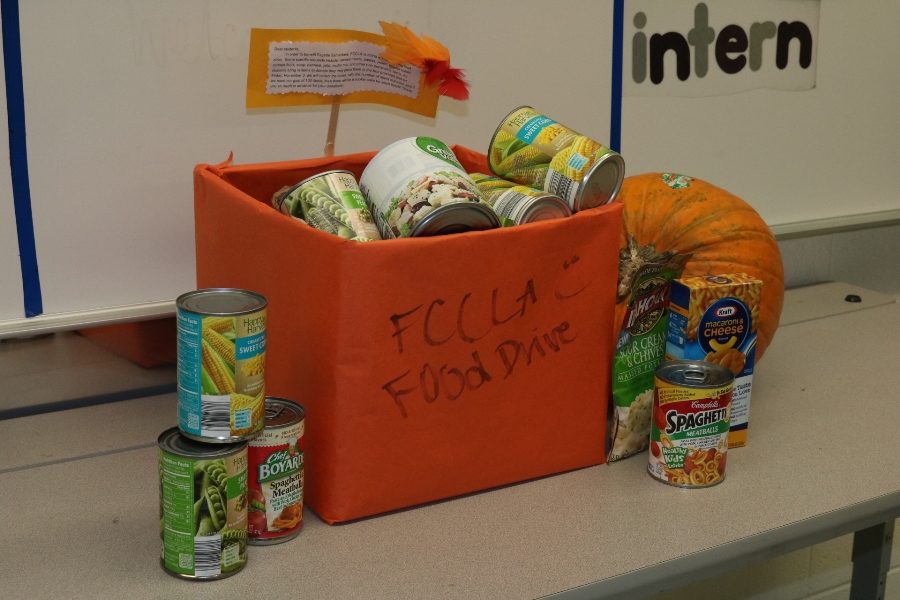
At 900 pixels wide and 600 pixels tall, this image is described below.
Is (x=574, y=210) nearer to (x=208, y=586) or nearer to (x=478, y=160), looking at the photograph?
(x=478, y=160)

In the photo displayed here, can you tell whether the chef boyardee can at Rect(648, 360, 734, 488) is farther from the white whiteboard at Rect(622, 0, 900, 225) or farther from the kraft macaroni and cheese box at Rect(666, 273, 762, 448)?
the white whiteboard at Rect(622, 0, 900, 225)

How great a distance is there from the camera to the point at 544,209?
3.27 ft

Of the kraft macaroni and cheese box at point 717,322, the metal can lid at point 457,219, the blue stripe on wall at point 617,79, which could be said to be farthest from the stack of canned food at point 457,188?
the blue stripe on wall at point 617,79

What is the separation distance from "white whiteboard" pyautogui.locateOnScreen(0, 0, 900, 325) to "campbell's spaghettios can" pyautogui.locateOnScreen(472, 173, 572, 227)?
369 millimetres

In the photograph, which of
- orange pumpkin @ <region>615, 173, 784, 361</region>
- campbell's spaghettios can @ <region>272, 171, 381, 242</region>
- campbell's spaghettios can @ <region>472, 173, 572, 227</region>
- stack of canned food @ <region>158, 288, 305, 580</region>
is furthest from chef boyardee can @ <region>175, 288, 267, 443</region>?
orange pumpkin @ <region>615, 173, 784, 361</region>

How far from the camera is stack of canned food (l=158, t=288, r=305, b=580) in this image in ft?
2.71

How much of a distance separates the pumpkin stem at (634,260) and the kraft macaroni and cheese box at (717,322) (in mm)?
28

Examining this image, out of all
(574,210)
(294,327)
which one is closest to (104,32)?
(294,327)

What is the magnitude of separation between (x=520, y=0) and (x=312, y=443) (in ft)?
2.48

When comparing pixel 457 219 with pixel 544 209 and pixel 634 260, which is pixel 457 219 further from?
pixel 634 260

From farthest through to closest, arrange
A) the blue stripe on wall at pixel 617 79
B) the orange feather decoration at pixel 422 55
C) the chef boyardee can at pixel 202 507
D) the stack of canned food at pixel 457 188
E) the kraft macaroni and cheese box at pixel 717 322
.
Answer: the blue stripe on wall at pixel 617 79 → the orange feather decoration at pixel 422 55 → the kraft macaroni and cheese box at pixel 717 322 → the stack of canned food at pixel 457 188 → the chef boyardee can at pixel 202 507

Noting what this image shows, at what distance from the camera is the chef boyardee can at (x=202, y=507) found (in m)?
0.82

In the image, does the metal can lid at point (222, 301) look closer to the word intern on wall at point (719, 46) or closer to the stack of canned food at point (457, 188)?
the stack of canned food at point (457, 188)

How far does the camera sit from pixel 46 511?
3.21ft
